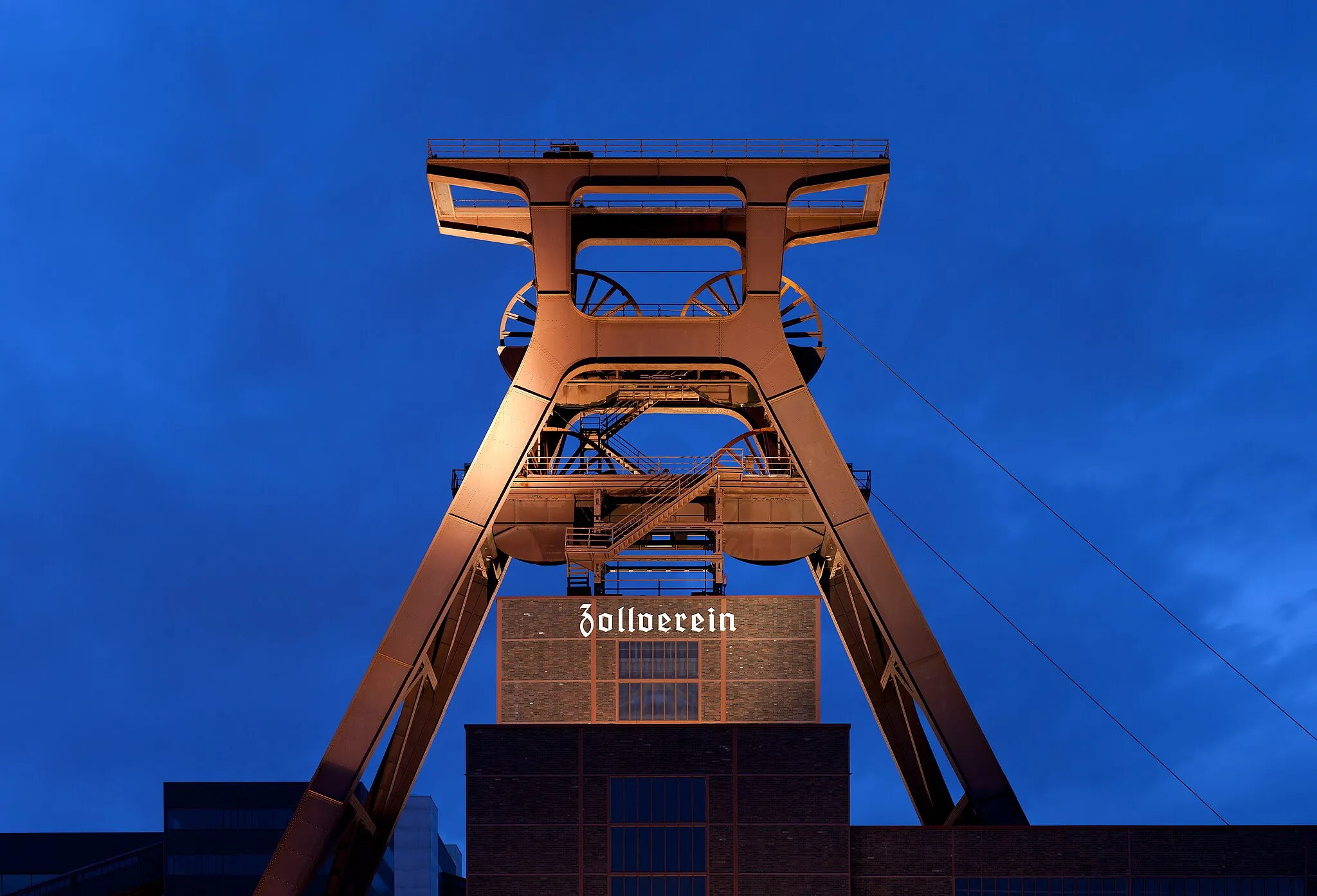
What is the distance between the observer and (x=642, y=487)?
4284 cm

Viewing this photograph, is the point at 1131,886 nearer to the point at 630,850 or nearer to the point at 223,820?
the point at 630,850

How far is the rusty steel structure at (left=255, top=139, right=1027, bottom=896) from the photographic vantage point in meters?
38.4

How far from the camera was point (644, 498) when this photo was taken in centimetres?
4316

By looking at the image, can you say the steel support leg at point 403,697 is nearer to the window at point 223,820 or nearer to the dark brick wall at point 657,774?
the dark brick wall at point 657,774

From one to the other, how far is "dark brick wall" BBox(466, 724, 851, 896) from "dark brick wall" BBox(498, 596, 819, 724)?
116 inches

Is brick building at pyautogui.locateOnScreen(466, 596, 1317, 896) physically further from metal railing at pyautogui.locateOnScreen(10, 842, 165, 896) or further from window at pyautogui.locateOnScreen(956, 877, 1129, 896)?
metal railing at pyautogui.locateOnScreen(10, 842, 165, 896)

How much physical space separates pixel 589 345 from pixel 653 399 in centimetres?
573

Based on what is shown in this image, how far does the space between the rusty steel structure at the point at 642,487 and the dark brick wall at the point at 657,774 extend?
4.06 m

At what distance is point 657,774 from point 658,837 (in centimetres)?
133

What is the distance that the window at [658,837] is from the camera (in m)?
34.9

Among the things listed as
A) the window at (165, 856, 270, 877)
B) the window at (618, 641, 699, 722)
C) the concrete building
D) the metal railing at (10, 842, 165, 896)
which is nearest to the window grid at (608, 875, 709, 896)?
the window at (618, 641, 699, 722)

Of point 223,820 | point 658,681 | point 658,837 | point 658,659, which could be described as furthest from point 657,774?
point 223,820

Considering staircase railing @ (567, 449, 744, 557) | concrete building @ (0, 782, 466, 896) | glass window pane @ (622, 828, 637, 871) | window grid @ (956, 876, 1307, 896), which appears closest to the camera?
glass window pane @ (622, 828, 637, 871)

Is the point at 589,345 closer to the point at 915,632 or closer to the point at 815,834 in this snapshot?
the point at 915,632
